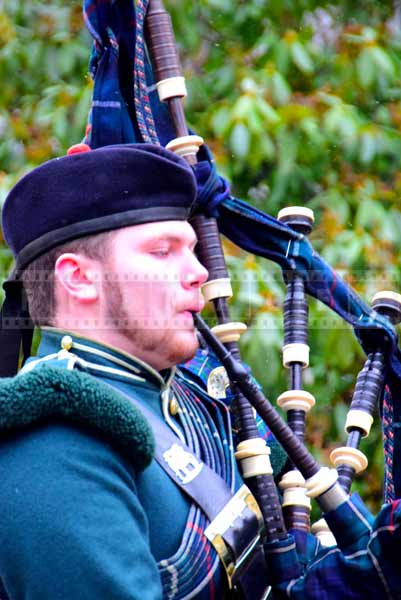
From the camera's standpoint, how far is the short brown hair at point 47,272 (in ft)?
7.47

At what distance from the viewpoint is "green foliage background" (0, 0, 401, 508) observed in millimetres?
3785

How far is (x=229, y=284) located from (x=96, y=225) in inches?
17.4

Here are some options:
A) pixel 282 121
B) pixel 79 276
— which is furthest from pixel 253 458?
pixel 282 121

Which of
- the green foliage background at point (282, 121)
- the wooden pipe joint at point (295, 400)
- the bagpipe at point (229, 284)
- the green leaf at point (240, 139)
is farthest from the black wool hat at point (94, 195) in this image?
the green leaf at point (240, 139)

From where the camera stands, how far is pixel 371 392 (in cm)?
264

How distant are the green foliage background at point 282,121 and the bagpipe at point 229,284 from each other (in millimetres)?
913

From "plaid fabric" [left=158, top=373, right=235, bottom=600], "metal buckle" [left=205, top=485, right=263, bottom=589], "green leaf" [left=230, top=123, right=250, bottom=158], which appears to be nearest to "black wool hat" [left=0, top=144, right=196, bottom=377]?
"plaid fabric" [left=158, top=373, right=235, bottom=600]

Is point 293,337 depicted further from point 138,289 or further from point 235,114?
point 235,114

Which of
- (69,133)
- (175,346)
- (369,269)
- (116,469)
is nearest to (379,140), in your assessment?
(369,269)

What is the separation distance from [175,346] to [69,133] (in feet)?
5.98

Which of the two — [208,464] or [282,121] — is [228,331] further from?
[282,121]

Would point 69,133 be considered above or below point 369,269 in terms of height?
above

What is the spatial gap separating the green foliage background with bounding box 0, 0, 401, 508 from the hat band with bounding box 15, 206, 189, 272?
1335 millimetres

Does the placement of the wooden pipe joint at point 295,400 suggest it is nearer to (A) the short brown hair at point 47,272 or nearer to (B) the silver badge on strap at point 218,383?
(B) the silver badge on strap at point 218,383
